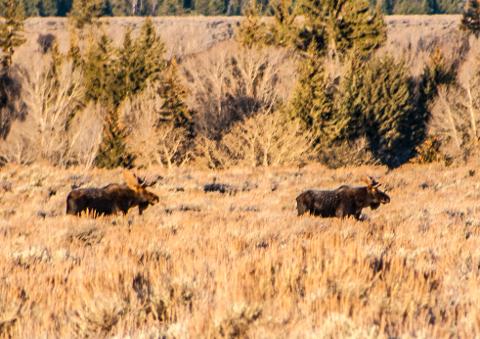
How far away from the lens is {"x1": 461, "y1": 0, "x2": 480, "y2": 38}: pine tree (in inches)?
2763

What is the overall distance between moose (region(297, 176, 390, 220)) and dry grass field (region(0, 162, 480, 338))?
3.19ft

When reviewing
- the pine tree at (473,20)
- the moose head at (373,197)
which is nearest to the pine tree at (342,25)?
the pine tree at (473,20)

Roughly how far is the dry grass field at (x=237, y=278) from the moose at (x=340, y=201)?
97cm

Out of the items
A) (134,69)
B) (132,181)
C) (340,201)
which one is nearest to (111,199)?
(132,181)

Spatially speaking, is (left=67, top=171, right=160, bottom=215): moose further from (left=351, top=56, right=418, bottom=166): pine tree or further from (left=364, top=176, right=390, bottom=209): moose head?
(left=351, top=56, right=418, bottom=166): pine tree

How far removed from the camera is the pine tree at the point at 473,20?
230 ft

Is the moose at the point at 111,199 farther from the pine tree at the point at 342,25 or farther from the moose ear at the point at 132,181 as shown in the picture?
the pine tree at the point at 342,25

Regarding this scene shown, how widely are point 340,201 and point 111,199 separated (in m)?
4.40

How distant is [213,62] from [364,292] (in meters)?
45.0

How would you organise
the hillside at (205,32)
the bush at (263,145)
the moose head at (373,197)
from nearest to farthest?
the moose head at (373,197) → the bush at (263,145) → the hillside at (205,32)

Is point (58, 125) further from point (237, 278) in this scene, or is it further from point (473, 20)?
point (473, 20)

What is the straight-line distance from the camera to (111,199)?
33.3 ft

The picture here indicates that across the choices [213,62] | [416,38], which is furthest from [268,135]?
[416,38]

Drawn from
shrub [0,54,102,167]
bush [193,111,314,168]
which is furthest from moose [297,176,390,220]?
shrub [0,54,102,167]
